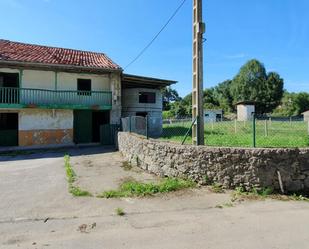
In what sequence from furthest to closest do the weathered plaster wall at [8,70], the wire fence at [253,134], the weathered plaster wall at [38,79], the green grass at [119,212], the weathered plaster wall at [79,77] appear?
the weathered plaster wall at [79,77] → the weathered plaster wall at [38,79] → the weathered plaster wall at [8,70] → the wire fence at [253,134] → the green grass at [119,212]

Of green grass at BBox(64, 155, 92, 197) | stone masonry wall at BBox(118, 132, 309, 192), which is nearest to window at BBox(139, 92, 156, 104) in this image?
green grass at BBox(64, 155, 92, 197)

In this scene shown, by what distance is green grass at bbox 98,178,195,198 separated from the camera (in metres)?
7.62

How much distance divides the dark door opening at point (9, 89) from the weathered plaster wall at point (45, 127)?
100cm

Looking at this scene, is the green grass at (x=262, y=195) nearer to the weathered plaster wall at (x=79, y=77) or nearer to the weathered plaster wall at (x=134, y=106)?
the weathered plaster wall at (x=79, y=77)

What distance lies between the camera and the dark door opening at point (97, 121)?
22828mm

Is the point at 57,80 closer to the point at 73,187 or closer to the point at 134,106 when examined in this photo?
the point at 134,106

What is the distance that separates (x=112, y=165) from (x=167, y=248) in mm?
7893

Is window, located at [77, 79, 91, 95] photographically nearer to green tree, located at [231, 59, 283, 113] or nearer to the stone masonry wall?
the stone masonry wall

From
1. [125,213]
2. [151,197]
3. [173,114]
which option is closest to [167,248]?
[125,213]

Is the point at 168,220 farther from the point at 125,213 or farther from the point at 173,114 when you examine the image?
the point at 173,114

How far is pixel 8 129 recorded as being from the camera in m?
20.2

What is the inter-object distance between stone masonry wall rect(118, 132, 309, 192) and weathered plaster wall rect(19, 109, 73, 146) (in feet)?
45.2

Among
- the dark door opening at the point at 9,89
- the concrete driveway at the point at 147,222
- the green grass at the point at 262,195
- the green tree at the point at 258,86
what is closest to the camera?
the concrete driveway at the point at 147,222

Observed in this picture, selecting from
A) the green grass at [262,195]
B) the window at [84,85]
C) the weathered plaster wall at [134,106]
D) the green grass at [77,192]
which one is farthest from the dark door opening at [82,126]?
the green grass at [262,195]
